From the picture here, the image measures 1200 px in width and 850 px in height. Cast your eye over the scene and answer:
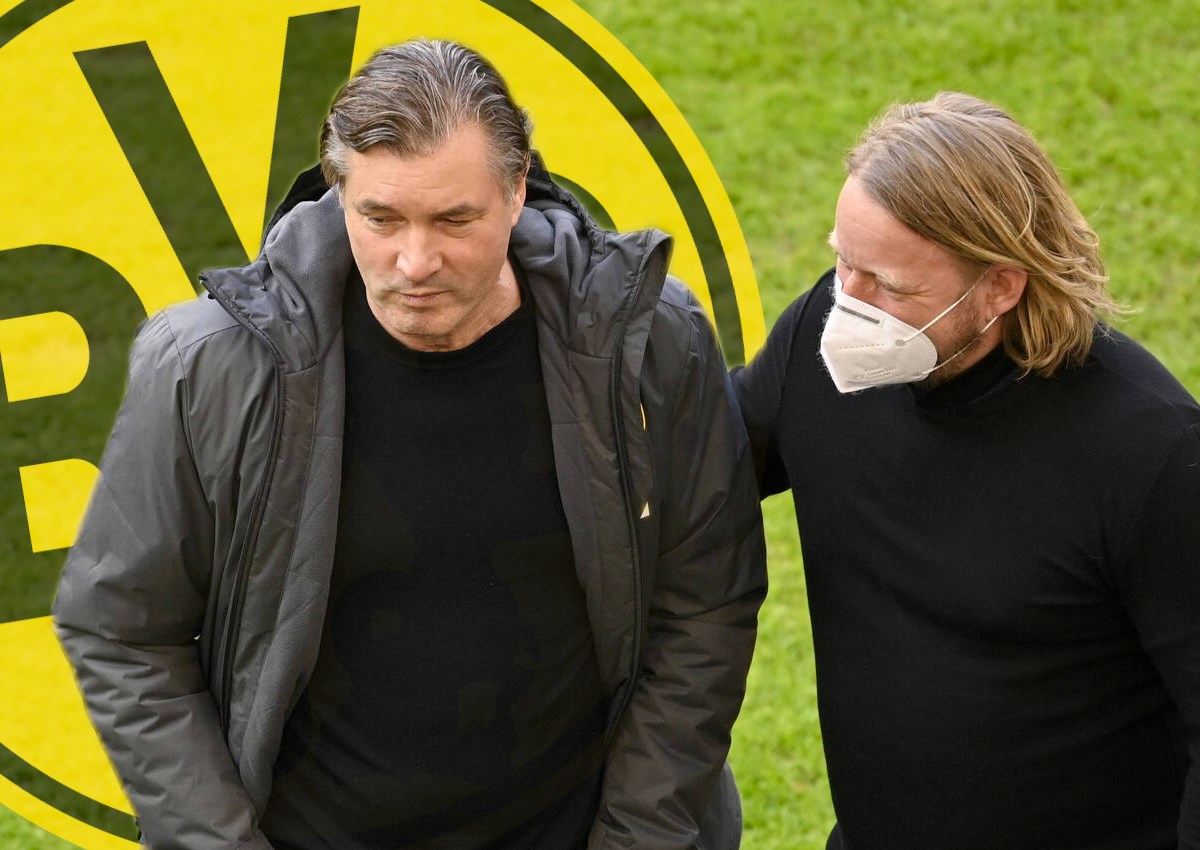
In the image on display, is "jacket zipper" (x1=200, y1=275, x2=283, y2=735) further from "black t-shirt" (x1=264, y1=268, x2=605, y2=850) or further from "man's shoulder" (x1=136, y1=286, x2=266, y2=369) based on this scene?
"black t-shirt" (x1=264, y1=268, x2=605, y2=850)

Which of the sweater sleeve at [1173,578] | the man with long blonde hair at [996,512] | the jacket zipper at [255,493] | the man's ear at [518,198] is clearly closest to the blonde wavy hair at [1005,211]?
the man with long blonde hair at [996,512]

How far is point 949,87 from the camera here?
6.97m

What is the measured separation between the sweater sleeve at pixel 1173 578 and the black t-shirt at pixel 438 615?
916 millimetres

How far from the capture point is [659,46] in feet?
23.8

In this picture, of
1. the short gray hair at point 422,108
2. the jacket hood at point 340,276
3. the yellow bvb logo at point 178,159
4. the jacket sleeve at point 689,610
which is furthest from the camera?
the yellow bvb logo at point 178,159

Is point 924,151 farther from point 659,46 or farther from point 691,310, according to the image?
point 659,46

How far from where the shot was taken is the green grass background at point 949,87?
255 inches

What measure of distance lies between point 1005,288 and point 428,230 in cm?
89

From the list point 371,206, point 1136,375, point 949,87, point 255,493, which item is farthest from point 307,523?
point 949,87

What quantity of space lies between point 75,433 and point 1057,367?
445cm

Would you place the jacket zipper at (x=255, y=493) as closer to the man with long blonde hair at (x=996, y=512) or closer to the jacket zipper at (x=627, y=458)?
the jacket zipper at (x=627, y=458)

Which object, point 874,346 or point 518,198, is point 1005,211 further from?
point 518,198

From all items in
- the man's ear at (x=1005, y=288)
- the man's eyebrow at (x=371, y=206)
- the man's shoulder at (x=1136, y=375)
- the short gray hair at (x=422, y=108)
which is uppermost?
A: the short gray hair at (x=422, y=108)

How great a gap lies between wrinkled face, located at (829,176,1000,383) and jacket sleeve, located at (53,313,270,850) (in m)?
1.07
